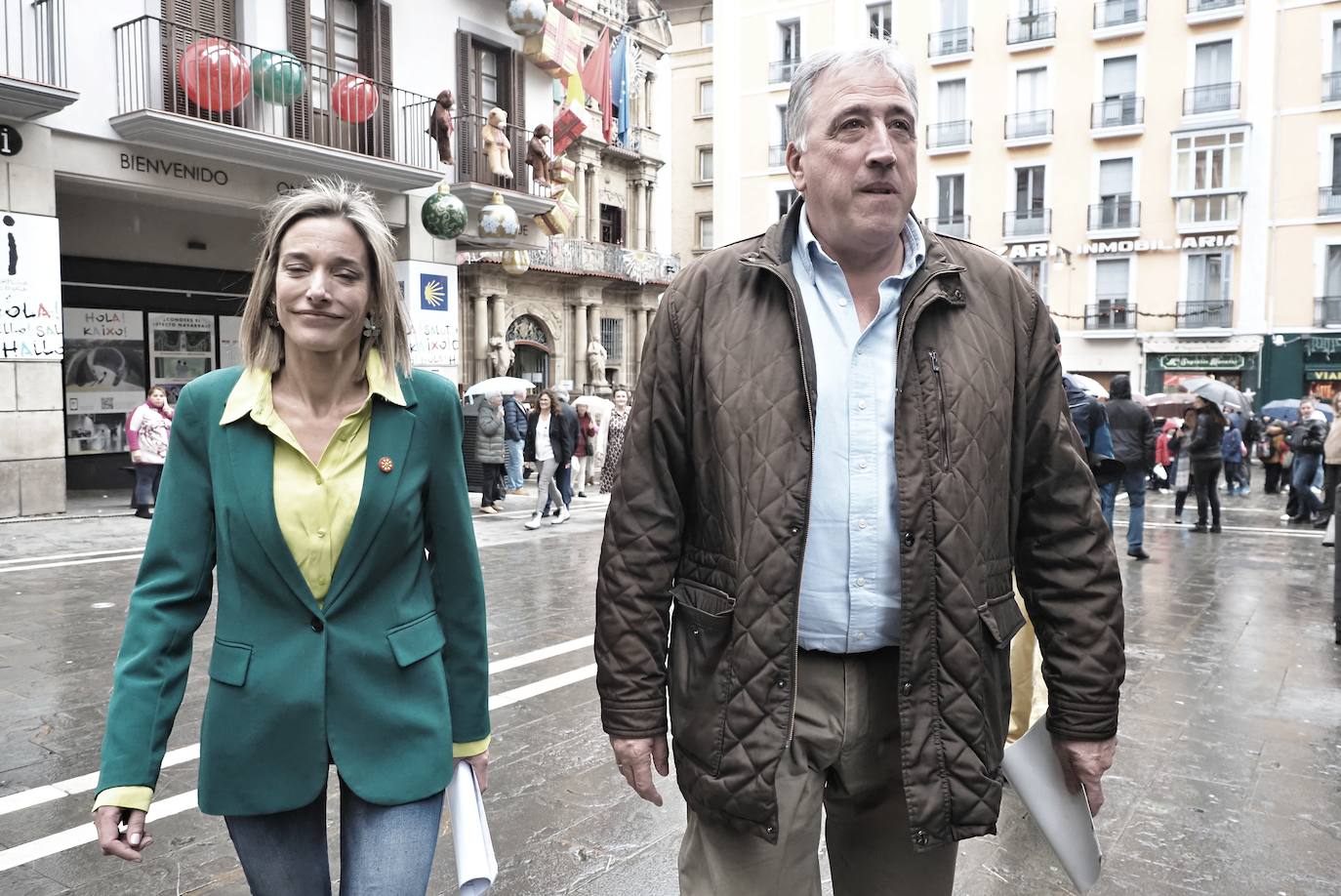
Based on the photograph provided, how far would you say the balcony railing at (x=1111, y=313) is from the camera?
34.8 meters

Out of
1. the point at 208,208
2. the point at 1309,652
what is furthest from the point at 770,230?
the point at 208,208

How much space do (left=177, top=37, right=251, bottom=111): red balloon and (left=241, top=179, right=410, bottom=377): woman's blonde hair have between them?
1288cm

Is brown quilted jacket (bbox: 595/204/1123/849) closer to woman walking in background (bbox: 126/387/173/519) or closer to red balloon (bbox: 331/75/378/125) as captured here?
woman walking in background (bbox: 126/387/173/519)

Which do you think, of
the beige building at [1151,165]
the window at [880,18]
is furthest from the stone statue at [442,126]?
the window at [880,18]

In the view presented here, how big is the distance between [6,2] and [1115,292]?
31.6m

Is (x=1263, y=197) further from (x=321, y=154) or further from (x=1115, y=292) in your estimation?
(x=321, y=154)

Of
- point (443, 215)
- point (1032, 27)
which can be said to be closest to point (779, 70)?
point (1032, 27)

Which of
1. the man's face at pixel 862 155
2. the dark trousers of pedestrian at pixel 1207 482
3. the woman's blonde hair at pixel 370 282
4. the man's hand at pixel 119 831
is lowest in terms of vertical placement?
the dark trousers of pedestrian at pixel 1207 482

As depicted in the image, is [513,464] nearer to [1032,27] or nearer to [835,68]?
[835,68]

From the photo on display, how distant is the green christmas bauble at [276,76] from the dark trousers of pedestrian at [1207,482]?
12564 millimetres

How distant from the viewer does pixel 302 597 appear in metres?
2.13

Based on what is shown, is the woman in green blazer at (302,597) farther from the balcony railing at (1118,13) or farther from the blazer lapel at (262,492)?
the balcony railing at (1118,13)

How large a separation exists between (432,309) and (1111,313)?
25253 millimetres

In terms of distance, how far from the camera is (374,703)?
2.18m
